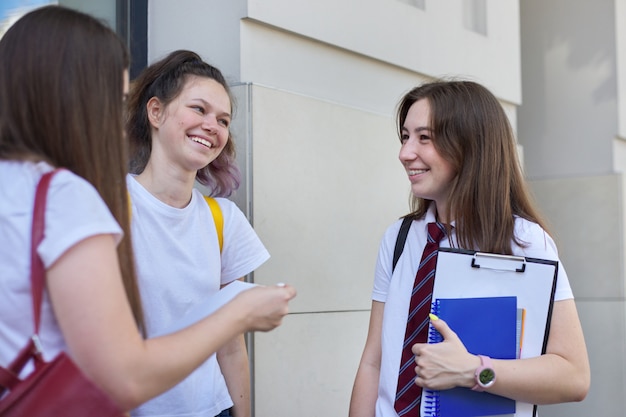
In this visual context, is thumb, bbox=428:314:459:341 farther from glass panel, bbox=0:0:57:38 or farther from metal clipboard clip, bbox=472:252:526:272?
glass panel, bbox=0:0:57:38

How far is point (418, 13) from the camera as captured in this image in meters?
5.48

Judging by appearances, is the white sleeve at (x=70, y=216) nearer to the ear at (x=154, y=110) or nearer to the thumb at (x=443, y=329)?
the thumb at (x=443, y=329)

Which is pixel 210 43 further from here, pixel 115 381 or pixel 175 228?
pixel 115 381

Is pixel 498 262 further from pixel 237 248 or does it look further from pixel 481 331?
pixel 237 248

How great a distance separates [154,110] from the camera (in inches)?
129

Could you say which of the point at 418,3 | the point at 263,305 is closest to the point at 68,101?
the point at 263,305

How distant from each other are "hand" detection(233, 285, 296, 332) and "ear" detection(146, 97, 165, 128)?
1.42 m

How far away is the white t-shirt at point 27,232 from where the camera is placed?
5.54 ft

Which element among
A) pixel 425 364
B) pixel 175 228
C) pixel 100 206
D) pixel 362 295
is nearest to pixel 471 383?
pixel 425 364

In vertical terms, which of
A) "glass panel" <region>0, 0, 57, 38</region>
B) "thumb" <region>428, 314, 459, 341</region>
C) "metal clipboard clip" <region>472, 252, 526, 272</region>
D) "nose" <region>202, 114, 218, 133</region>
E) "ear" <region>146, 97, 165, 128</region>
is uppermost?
"glass panel" <region>0, 0, 57, 38</region>

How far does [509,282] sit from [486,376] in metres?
0.34

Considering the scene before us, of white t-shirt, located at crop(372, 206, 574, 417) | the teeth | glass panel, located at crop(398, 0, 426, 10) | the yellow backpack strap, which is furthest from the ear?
glass panel, located at crop(398, 0, 426, 10)

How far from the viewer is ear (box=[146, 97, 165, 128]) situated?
10.7 ft

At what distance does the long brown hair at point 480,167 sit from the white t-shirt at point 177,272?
2.97 feet
